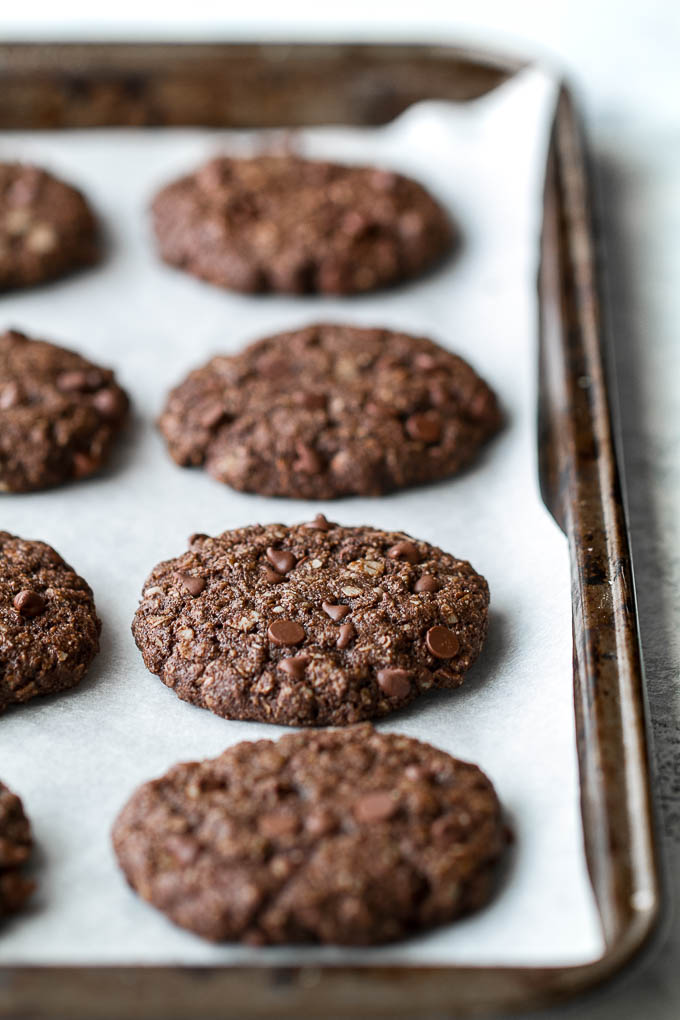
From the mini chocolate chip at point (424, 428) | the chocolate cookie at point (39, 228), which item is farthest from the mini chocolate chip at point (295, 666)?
the chocolate cookie at point (39, 228)

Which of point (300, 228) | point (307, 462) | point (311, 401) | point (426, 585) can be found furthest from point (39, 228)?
point (426, 585)

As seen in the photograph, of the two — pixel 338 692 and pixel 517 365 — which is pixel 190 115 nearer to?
pixel 517 365

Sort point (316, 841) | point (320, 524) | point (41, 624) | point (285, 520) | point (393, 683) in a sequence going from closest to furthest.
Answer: point (316, 841) < point (393, 683) < point (41, 624) < point (320, 524) < point (285, 520)

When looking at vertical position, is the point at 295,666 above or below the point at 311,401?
below

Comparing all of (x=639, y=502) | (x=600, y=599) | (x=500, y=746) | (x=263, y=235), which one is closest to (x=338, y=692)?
(x=500, y=746)

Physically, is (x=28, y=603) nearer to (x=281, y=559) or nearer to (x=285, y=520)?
(x=281, y=559)

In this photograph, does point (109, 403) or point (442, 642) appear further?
point (109, 403)

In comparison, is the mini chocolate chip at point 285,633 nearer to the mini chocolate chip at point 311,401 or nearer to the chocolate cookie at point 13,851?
the chocolate cookie at point 13,851

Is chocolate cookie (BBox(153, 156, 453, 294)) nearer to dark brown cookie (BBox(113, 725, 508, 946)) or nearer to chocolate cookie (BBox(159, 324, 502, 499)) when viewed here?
chocolate cookie (BBox(159, 324, 502, 499))
